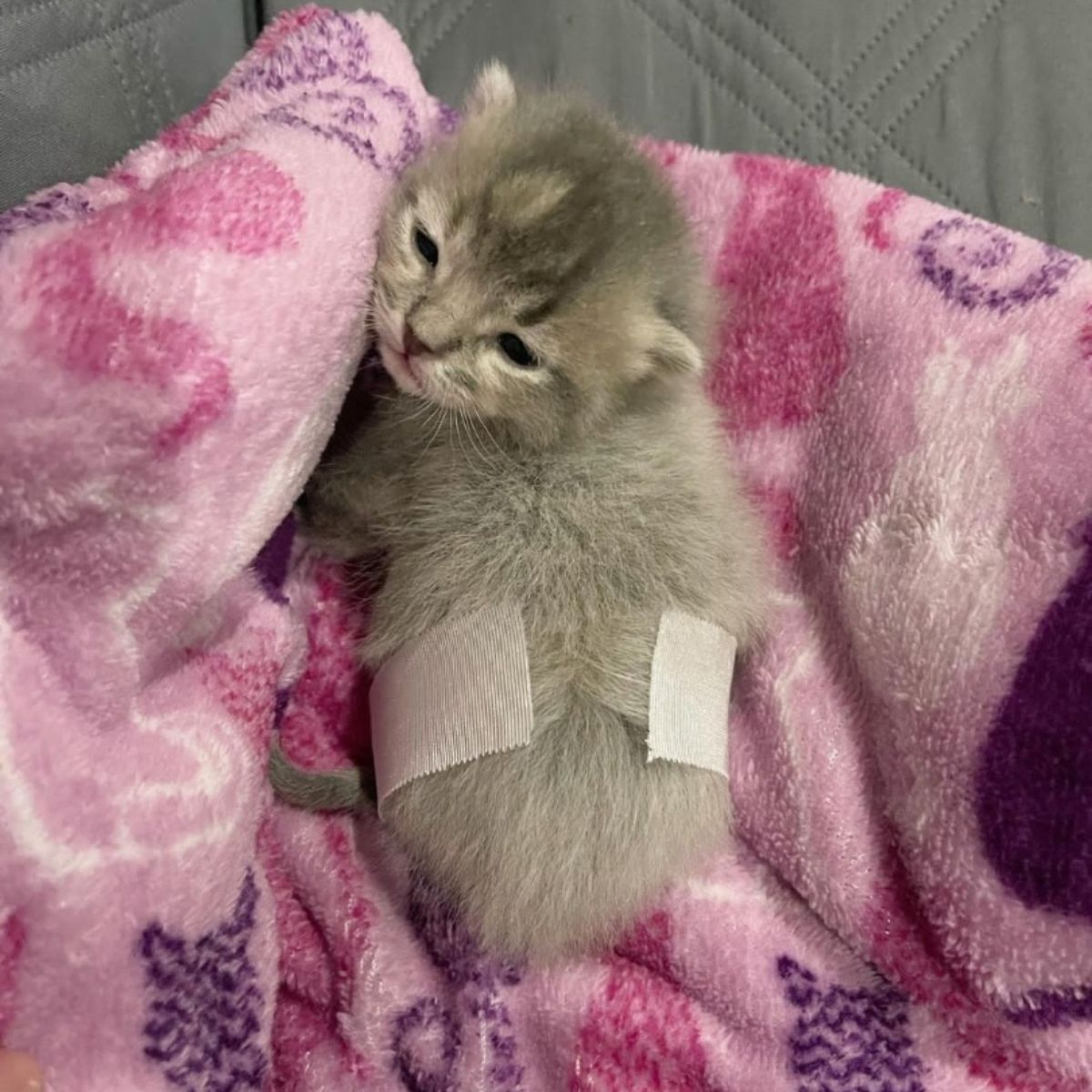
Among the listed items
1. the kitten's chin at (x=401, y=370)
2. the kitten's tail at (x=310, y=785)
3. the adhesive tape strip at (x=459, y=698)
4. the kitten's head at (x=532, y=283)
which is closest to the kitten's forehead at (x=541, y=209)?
the kitten's head at (x=532, y=283)

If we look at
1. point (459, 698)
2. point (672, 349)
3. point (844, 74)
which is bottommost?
point (459, 698)

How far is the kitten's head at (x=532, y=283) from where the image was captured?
991mm

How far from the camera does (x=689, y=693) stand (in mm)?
989

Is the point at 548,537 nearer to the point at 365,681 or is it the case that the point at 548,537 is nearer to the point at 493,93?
the point at 365,681

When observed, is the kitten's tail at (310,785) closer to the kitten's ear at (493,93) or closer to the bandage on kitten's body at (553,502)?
the bandage on kitten's body at (553,502)

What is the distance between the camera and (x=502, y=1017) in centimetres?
103

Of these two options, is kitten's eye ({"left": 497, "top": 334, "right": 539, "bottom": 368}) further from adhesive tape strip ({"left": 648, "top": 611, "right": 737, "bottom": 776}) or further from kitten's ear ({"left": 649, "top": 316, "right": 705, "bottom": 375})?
adhesive tape strip ({"left": 648, "top": 611, "right": 737, "bottom": 776})

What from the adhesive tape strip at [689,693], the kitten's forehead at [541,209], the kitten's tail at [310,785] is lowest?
the kitten's tail at [310,785]

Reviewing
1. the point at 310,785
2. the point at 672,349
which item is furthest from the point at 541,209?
the point at 310,785

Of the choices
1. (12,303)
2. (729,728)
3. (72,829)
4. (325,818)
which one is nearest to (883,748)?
(729,728)

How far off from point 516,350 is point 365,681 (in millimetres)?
381

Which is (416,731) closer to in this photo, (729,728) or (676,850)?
(676,850)

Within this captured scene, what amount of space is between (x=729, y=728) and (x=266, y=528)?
0.52 metres

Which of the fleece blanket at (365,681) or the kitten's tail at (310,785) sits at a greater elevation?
the fleece blanket at (365,681)
